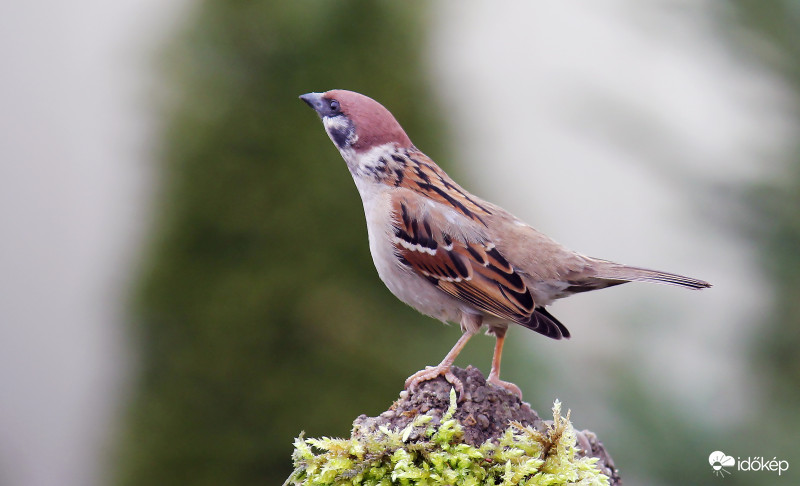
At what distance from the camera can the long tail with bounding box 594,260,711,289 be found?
3772 millimetres

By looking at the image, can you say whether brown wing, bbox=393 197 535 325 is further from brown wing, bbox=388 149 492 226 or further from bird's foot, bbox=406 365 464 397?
bird's foot, bbox=406 365 464 397

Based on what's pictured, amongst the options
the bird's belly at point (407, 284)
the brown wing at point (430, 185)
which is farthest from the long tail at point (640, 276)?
the bird's belly at point (407, 284)

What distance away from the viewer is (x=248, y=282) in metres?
6.00

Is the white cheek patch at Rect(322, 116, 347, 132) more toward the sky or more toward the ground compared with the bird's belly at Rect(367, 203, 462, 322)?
more toward the sky

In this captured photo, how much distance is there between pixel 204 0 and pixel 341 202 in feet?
6.27

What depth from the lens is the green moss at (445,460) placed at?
277 centimetres

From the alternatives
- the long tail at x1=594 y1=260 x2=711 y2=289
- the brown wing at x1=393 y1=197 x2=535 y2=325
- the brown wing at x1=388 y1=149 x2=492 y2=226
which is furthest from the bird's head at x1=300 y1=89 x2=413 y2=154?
Answer: the long tail at x1=594 y1=260 x2=711 y2=289

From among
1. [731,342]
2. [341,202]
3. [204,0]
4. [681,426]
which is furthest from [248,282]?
[731,342]

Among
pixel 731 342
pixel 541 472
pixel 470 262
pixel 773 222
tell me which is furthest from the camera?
pixel 731 342

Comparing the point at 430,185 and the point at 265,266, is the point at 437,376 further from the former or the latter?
the point at 265,266

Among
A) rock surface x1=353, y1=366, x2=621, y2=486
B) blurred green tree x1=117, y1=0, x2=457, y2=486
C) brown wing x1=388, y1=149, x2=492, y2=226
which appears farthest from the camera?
blurred green tree x1=117, y1=0, x2=457, y2=486

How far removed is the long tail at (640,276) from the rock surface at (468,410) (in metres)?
0.97

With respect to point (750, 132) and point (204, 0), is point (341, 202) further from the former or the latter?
point (750, 132)

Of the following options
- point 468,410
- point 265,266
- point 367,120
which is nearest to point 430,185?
point 367,120
